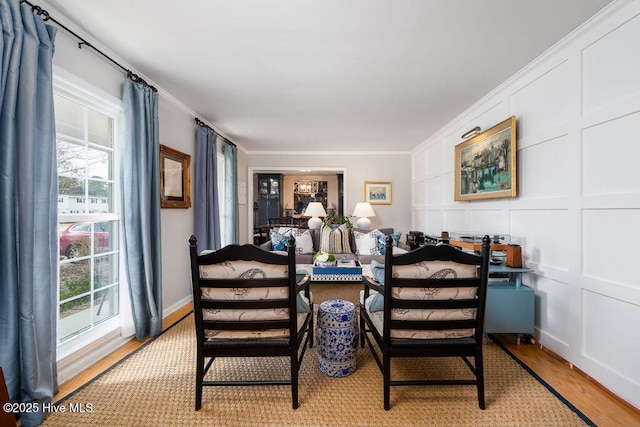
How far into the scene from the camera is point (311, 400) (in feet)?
5.29

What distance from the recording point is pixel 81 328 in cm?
206

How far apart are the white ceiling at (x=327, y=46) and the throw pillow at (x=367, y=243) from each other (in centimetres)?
198

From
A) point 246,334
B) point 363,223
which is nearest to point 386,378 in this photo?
point 246,334

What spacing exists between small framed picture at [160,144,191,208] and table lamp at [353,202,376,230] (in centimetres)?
317

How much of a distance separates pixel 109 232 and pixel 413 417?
268 cm

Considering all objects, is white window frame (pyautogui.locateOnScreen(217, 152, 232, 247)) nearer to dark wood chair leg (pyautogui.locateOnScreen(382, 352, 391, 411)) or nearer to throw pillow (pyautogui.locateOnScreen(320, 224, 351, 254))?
throw pillow (pyautogui.locateOnScreen(320, 224, 351, 254))

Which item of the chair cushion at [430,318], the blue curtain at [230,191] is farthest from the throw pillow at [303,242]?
the chair cushion at [430,318]

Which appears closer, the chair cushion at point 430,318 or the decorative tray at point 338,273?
the chair cushion at point 430,318

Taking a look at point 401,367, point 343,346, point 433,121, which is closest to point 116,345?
point 343,346

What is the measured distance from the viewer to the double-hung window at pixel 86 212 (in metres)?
1.91

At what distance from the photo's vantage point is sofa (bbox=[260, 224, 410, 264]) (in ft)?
14.0

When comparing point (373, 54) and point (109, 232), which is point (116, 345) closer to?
point (109, 232)

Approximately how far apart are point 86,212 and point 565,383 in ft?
12.1

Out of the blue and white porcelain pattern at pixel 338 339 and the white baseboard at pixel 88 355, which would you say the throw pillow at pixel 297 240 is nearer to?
the white baseboard at pixel 88 355
